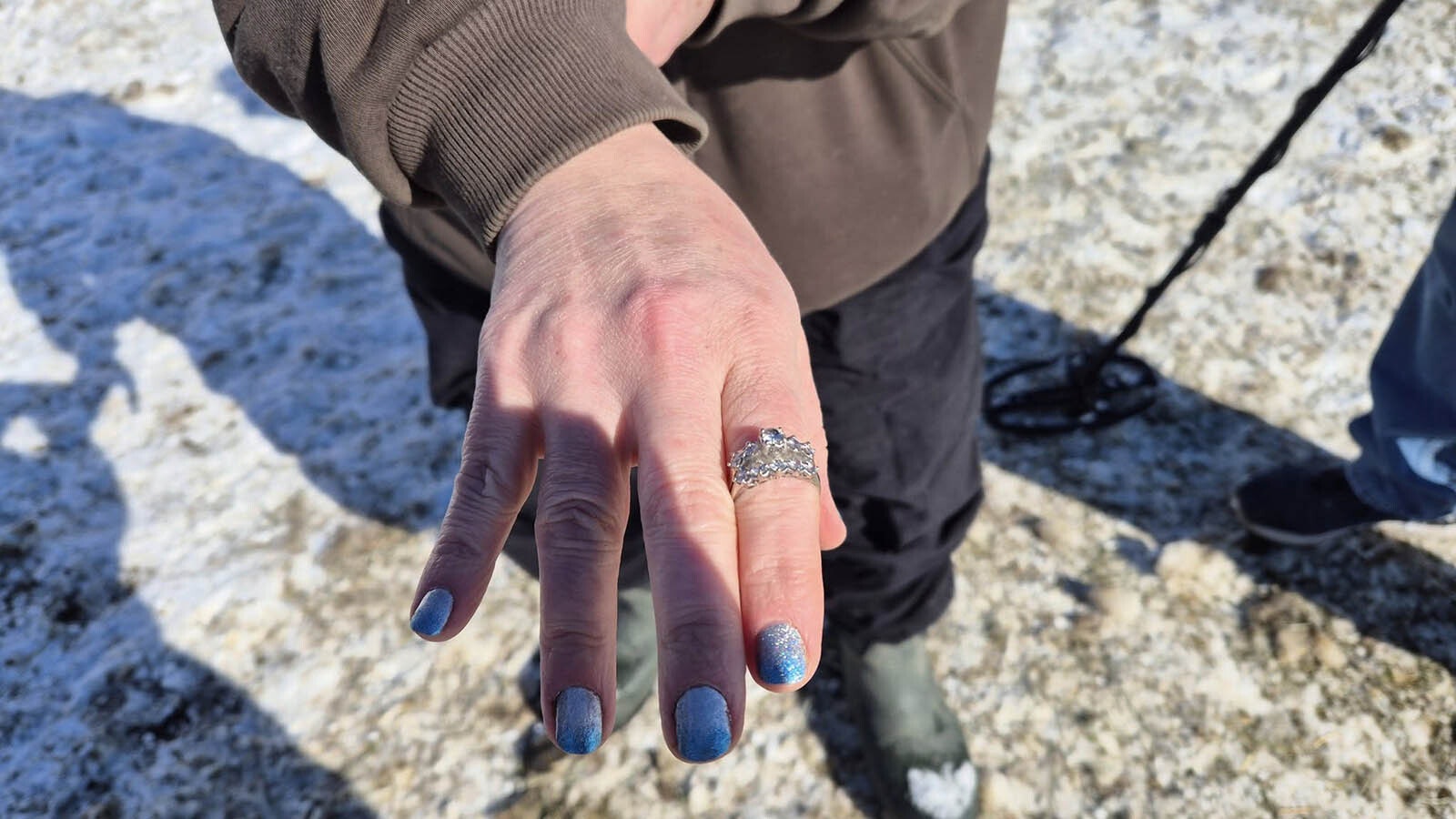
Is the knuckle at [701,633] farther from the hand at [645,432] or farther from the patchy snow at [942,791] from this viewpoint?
the patchy snow at [942,791]

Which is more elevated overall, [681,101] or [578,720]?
[681,101]

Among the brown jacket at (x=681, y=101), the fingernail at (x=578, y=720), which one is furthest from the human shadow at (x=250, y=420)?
the fingernail at (x=578, y=720)

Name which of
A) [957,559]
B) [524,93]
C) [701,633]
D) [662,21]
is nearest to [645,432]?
[701,633]

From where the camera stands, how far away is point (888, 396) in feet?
5.25

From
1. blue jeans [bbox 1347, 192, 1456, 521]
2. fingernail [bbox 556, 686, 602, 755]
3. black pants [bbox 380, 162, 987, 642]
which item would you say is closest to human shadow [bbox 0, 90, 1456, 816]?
blue jeans [bbox 1347, 192, 1456, 521]

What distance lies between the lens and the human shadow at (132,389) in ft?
6.48

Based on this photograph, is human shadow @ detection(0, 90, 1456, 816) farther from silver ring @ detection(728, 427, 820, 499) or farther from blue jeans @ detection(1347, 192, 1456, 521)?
silver ring @ detection(728, 427, 820, 499)

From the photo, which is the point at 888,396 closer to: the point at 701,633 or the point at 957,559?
the point at 957,559

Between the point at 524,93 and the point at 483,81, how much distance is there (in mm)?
48

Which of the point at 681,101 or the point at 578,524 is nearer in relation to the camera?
the point at 578,524

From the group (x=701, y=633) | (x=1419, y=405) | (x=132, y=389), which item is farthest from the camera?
(x=132, y=389)

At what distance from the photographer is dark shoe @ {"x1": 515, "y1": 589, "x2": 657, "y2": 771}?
1998 millimetres

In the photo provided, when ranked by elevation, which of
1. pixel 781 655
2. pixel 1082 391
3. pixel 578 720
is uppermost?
pixel 781 655

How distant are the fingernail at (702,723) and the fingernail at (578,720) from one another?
3.2 inches
